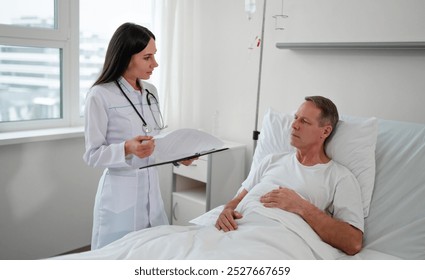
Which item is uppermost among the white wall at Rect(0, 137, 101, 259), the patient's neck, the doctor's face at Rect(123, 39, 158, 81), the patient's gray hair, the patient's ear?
the doctor's face at Rect(123, 39, 158, 81)

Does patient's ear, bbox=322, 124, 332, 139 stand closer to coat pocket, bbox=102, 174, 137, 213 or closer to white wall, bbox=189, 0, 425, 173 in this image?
white wall, bbox=189, 0, 425, 173

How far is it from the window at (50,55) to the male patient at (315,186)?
1.37 meters

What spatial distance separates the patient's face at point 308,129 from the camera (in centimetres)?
188

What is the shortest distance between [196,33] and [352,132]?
5.14 ft

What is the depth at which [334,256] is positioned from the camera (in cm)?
166

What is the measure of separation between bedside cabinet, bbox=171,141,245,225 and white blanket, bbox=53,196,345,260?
1.06 meters

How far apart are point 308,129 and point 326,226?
42 cm

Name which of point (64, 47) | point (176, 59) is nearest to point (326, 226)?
point (176, 59)

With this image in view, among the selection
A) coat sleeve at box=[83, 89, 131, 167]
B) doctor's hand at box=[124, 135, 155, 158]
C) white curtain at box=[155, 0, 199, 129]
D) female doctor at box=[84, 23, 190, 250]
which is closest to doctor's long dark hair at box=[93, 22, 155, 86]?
female doctor at box=[84, 23, 190, 250]

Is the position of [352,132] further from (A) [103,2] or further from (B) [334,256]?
(A) [103,2]

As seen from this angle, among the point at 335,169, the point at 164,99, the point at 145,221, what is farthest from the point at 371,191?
the point at 164,99

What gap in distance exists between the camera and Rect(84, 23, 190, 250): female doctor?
1.75m

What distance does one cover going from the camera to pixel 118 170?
1835 mm

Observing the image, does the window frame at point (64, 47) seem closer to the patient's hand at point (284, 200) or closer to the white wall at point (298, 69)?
the white wall at point (298, 69)
